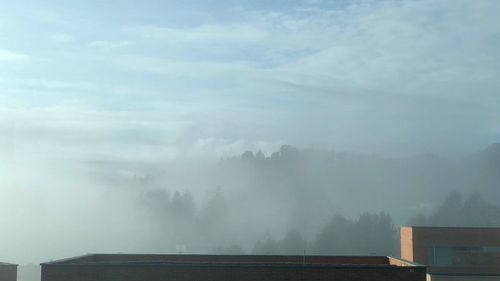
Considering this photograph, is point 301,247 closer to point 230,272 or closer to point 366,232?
point 366,232

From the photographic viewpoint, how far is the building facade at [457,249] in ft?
213

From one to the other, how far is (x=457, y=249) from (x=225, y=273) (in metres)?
38.4

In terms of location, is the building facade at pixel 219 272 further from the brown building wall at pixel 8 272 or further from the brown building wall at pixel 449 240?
the brown building wall at pixel 449 240

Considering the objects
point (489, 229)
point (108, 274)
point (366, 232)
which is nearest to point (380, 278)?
point (108, 274)

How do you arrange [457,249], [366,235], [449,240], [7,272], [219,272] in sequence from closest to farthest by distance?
[219,272]
[7,272]
[457,249]
[449,240]
[366,235]

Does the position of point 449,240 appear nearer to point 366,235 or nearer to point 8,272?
point 8,272

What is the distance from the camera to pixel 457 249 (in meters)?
65.5

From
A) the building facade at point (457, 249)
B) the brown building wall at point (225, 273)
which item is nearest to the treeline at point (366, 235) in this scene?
the building facade at point (457, 249)

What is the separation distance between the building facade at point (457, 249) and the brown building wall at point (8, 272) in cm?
3771

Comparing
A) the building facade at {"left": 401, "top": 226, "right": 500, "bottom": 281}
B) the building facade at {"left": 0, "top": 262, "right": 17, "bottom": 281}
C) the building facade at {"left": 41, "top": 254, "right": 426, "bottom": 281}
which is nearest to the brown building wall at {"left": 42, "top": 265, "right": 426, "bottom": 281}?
the building facade at {"left": 41, "top": 254, "right": 426, "bottom": 281}

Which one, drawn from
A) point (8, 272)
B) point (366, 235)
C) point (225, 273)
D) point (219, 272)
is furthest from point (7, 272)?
point (366, 235)

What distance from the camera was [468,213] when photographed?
197500 millimetres

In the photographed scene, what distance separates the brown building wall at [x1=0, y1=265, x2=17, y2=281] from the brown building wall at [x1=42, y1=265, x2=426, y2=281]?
14642 mm

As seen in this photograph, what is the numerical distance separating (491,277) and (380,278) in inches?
1100
